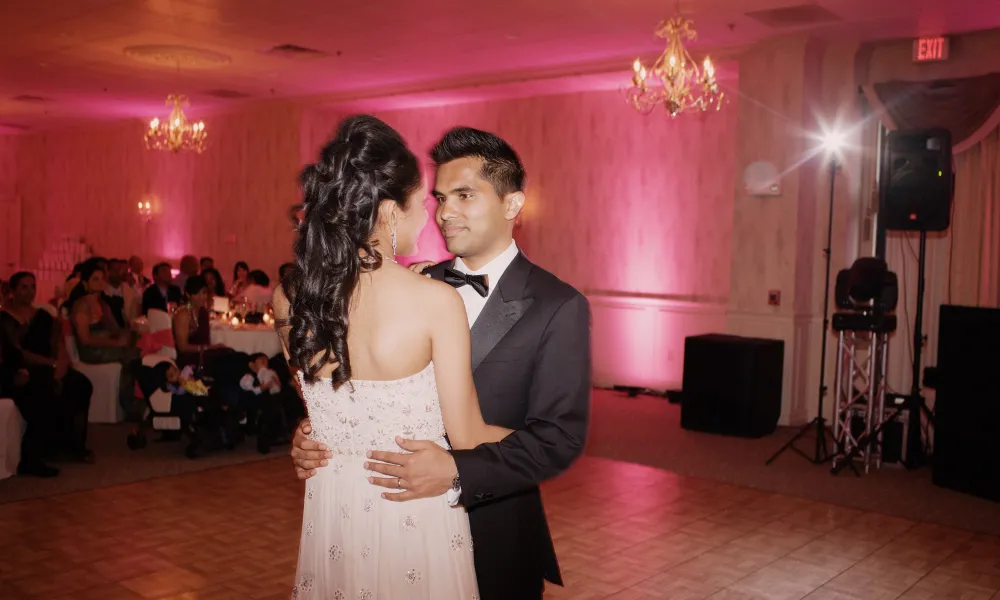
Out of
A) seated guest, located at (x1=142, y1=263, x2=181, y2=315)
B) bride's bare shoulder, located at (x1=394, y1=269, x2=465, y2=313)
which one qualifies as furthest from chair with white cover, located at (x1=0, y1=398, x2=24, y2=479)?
bride's bare shoulder, located at (x1=394, y1=269, x2=465, y2=313)

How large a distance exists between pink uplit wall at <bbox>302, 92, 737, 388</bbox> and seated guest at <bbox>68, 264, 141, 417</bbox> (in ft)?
15.7

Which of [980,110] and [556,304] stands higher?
[980,110]

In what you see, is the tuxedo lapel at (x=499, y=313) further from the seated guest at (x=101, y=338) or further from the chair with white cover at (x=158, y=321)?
the seated guest at (x=101, y=338)

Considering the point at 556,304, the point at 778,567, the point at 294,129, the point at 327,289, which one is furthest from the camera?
the point at 294,129

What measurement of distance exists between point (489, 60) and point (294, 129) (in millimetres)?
4097

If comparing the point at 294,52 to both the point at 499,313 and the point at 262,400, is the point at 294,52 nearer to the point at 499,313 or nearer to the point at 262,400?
the point at 262,400

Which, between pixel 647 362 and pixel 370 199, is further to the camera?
pixel 647 362

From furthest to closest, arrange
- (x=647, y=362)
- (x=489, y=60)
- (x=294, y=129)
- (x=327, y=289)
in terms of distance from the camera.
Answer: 1. (x=294, y=129)
2. (x=647, y=362)
3. (x=489, y=60)
4. (x=327, y=289)

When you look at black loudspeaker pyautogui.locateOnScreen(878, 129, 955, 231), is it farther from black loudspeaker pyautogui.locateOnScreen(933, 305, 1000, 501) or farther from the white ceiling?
the white ceiling

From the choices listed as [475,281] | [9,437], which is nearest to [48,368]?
[9,437]

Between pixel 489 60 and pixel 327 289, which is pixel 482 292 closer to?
pixel 327 289

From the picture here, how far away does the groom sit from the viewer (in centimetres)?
170

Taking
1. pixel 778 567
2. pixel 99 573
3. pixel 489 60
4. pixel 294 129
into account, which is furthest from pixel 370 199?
pixel 294 129

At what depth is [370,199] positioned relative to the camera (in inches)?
63.7
